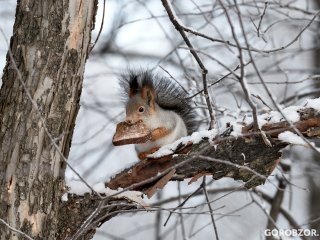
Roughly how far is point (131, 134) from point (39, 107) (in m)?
0.44

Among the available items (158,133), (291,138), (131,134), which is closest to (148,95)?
(158,133)

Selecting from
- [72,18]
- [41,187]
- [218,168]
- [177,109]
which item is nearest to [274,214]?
[177,109]

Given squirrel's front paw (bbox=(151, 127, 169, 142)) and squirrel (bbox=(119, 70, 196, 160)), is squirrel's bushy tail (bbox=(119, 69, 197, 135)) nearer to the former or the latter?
squirrel (bbox=(119, 70, 196, 160))

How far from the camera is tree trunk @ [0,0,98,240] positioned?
1273 mm

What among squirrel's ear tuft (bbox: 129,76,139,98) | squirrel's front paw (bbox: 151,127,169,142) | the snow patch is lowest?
the snow patch

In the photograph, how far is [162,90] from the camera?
206 cm

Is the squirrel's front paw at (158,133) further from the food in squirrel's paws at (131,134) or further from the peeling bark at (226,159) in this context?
the peeling bark at (226,159)

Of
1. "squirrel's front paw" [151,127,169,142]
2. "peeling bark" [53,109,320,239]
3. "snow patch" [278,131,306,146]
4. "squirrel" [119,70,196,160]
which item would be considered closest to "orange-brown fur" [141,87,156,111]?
"squirrel" [119,70,196,160]

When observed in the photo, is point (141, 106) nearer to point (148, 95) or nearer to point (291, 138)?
point (148, 95)

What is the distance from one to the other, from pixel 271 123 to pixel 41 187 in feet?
3.09

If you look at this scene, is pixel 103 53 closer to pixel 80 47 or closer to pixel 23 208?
pixel 80 47

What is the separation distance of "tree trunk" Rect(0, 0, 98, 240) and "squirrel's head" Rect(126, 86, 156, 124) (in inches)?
16.8

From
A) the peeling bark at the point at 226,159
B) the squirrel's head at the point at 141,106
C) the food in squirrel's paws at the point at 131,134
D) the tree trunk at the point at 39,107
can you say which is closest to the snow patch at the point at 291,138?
the peeling bark at the point at 226,159

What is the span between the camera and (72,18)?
1359 mm
